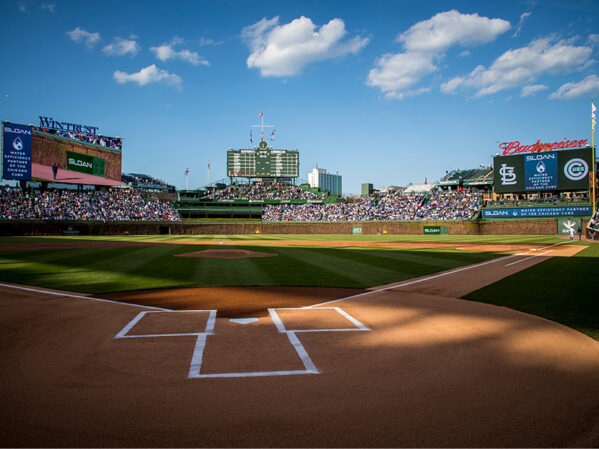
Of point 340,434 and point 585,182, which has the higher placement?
point 585,182

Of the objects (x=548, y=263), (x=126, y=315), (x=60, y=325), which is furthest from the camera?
(x=548, y=263)

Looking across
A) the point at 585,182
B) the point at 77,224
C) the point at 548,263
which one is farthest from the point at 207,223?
the point at 585,182

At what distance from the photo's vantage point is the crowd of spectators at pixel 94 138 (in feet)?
160

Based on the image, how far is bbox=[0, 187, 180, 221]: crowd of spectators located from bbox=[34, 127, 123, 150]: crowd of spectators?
24.2ft

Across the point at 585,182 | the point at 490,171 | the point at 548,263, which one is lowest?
the point at 548,263

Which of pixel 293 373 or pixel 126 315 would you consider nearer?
pixel 293 373

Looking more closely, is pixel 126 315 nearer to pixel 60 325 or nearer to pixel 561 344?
pixel 60 325

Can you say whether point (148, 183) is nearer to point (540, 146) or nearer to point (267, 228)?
point (267, 228)

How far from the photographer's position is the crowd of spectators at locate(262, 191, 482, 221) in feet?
164

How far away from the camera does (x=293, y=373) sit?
439 centimetres

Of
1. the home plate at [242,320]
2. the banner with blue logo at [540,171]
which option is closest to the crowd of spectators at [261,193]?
the banner with blue logo at [540,171]

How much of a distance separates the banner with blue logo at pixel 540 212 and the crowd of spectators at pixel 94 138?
179 ft

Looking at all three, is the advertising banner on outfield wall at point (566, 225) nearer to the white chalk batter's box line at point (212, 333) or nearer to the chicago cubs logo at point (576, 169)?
the chicago cubs logo at point (576, 169)

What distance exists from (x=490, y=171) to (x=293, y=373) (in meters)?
82.9
